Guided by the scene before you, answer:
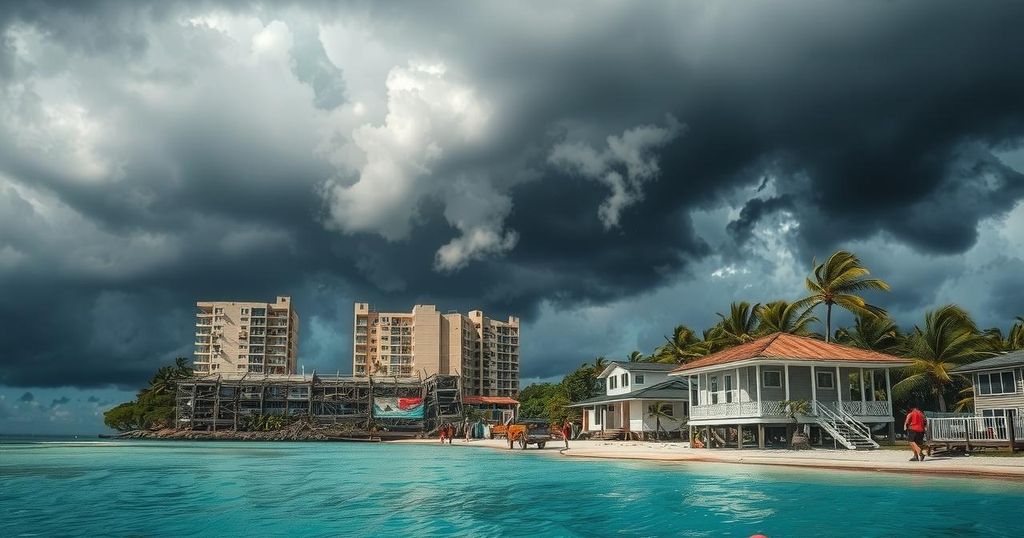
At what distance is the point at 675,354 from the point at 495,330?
116 meters

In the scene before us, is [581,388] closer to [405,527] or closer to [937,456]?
[937,456]

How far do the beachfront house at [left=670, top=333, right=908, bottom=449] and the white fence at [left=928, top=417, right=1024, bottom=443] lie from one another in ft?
10.9

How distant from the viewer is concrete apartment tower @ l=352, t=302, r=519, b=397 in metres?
164

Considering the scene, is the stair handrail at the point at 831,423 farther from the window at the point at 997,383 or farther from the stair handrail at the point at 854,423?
the window at the point at 997,383

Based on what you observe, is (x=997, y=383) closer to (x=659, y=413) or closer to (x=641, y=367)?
(x=659, y=413)

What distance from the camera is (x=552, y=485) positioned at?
20797mm

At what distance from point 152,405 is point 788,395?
119176 mm

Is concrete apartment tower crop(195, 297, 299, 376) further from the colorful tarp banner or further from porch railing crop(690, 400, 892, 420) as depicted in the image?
porch railing crop(690, 400, 892, 420)

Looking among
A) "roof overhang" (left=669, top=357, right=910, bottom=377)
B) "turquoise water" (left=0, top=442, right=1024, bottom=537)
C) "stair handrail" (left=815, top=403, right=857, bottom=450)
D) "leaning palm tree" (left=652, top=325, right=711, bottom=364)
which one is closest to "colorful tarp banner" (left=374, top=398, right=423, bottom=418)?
"leaning palm tree" (left=652, top=325, right=711, bottom=364)

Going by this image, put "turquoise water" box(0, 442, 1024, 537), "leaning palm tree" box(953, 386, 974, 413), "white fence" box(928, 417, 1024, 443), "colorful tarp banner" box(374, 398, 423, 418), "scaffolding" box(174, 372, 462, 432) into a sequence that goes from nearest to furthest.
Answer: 1. "turquoise water" box(0, 442, 1024, 537)
2. "white fence" box(928, 417, 1024, 443)
3. "leaning palm tree" box(953, 386, 974, 413)
4. "colorful tarp banner" box(374, 398, 423, 418)
5. "scaffolding" box(174, 372, 462, 432)

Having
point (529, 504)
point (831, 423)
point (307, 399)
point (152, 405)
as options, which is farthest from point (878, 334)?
point (152, 405)

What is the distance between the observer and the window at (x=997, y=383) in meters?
33.7

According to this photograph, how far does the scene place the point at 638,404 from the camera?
171ft

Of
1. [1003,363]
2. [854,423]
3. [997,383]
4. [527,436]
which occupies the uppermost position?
[1003,363]
